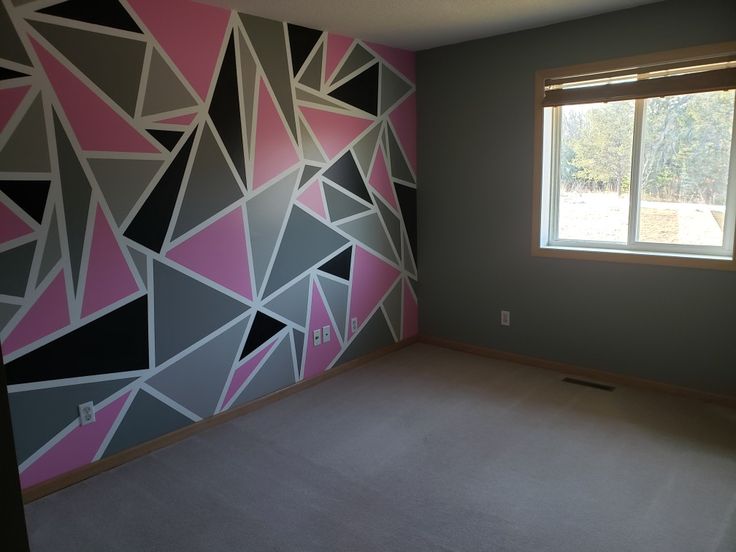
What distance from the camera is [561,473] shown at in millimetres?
2574

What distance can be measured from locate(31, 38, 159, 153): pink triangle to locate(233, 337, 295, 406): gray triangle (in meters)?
1.45

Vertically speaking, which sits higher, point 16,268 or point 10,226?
point 10,226

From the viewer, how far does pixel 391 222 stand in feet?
13.9

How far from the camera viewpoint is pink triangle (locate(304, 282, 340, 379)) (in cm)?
368

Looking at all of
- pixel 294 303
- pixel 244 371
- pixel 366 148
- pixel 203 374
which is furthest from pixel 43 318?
pixel 366 148

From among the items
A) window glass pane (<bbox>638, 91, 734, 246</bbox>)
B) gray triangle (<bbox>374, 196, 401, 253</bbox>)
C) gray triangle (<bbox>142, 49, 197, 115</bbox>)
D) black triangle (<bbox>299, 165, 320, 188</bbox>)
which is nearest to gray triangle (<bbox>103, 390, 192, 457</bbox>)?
gray triangle (<bbox>142, 49, 197, 115</bbox>)

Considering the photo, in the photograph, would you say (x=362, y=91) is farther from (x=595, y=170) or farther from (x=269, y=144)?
(x=595, y=170)

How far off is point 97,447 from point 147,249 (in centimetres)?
99

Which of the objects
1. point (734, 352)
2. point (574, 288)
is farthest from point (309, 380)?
point (734, 352)

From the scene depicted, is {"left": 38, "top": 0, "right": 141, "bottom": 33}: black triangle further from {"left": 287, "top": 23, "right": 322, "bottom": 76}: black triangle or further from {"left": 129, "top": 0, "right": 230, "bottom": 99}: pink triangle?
{"left": 287, "top": 23, "right": 322, "bottom": 76}: black triangle

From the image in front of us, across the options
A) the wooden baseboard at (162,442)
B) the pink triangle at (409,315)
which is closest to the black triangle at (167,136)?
the wooden baseboard at (162,442)

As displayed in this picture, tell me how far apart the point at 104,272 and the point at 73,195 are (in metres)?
0.38

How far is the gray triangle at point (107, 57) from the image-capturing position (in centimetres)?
237

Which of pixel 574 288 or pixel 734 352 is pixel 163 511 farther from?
pixel 734 352
